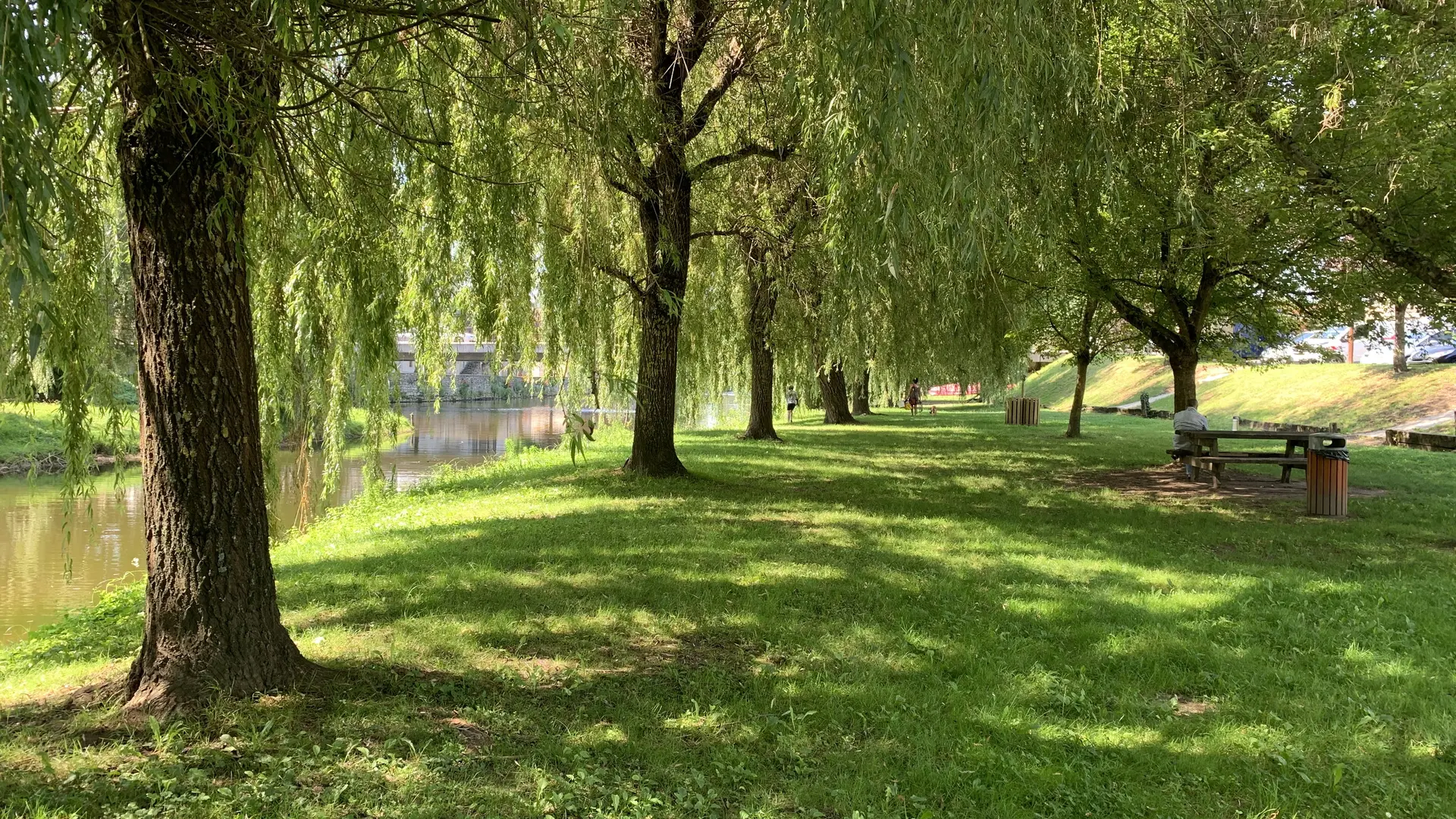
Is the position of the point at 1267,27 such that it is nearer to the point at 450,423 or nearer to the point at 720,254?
the point at 720,254

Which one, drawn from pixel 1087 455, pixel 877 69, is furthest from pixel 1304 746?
pixel 1087 455

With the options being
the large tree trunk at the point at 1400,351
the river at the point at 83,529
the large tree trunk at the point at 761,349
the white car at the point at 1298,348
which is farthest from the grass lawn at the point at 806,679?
the large tree trunk at the point at 1400,351

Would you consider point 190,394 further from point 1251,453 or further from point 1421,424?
point 1421,424

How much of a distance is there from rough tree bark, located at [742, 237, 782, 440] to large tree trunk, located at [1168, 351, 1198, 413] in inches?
257

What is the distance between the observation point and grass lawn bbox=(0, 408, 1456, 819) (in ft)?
10.1

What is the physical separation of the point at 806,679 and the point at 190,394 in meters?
3.07

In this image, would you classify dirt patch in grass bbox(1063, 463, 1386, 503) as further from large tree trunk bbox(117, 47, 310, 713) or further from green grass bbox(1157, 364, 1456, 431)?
green grass bbox(1157, 364, 1456, 431)

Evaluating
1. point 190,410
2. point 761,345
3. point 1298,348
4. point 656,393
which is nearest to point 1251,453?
point 656,393

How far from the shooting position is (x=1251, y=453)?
1001cm

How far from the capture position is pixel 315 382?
6.09m

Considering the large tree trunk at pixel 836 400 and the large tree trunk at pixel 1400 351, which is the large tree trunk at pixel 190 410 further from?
the large tree trunk at pixel 1400 351

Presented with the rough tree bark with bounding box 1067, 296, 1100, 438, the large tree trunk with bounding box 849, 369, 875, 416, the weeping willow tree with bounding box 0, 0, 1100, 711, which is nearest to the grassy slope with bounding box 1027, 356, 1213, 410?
the large tree trunk with bounding box 849, 369, 875, 416

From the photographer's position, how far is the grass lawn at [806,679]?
306 centimetres

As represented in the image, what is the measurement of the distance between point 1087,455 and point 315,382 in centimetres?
1330
